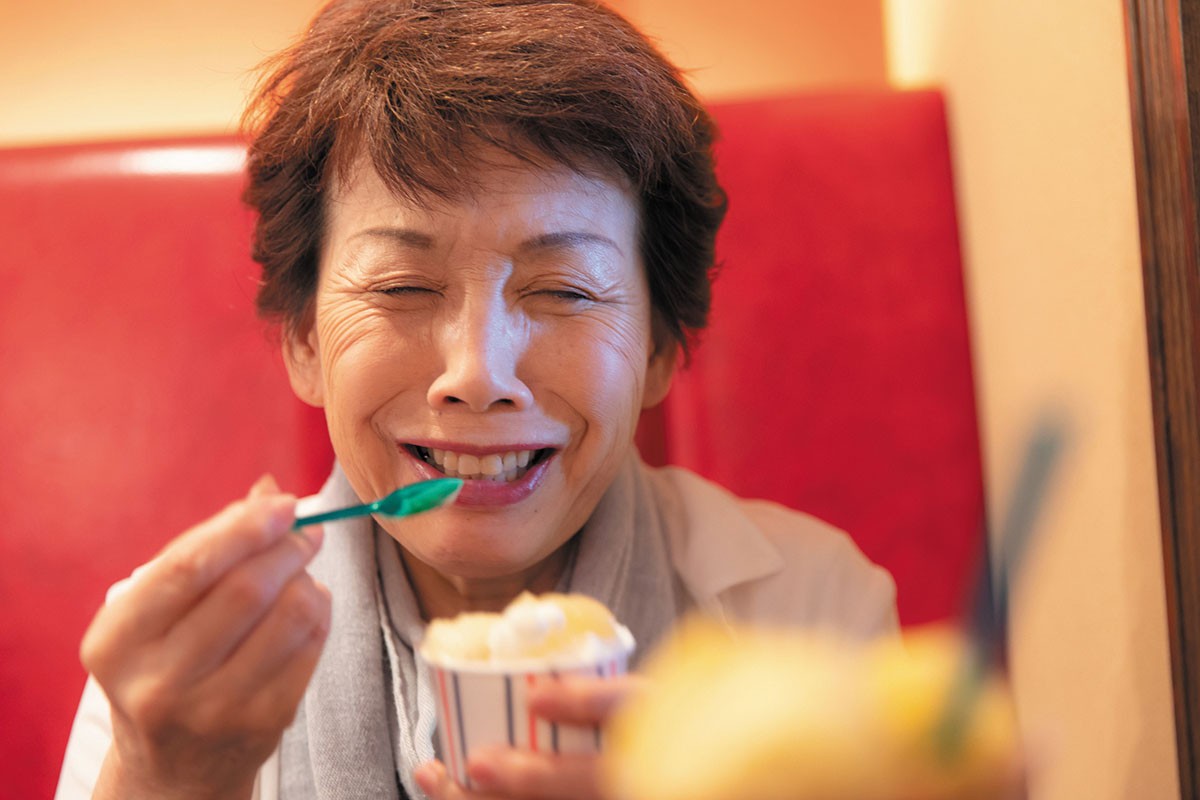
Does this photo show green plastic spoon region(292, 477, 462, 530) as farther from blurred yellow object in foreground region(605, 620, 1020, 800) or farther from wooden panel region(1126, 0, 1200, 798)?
wooden panel region(1126, 0, 1200, 798)

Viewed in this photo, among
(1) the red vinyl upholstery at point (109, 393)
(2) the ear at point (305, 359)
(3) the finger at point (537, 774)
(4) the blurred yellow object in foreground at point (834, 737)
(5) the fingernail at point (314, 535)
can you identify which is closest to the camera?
(4) the blurred yellow object in foreground at point (834, 737)

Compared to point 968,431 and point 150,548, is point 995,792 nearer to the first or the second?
point 968,431

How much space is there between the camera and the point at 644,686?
64cm

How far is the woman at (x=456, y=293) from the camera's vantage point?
1027mm

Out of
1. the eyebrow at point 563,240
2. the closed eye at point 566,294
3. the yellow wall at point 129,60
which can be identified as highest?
the yellow wall at point 129,60

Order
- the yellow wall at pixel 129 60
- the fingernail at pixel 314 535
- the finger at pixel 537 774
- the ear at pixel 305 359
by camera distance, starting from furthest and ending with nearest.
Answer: the yellow wall at pixel 129 60, the ear at pixel 305 359, the fingernail at pixel 314 535, the finger at pixel 537 774

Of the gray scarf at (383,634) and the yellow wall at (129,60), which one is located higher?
the yellow wall at (129,60)

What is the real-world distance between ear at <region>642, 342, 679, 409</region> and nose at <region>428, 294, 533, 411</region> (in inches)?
11.3

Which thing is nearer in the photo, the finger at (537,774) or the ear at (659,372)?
the finger at (537,774)

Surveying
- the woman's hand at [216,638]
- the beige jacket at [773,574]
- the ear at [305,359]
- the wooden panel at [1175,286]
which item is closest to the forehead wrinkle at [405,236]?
the ear at [305,359]

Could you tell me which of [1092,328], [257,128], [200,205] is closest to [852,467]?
[1092,328]

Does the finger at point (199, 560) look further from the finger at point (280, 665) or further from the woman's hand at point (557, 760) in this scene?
the woman's hand at point (557, 760)

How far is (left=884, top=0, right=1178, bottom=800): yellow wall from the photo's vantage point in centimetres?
108

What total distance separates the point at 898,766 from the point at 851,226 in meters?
1.20
